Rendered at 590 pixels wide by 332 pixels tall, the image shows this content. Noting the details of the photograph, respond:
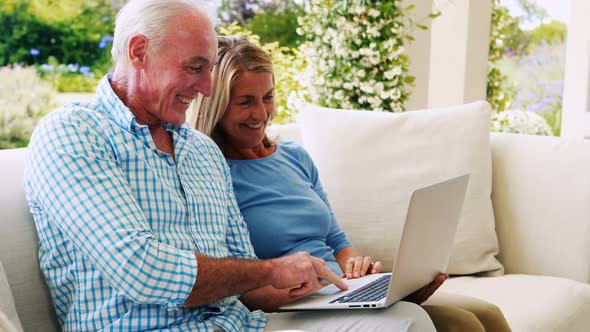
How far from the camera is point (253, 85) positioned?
81.4 inches

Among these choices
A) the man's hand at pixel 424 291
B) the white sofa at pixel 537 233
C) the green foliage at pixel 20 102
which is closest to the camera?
the man's hand at pixel 424 291

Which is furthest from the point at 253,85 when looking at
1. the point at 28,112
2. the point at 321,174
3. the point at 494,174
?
the point at 28,112

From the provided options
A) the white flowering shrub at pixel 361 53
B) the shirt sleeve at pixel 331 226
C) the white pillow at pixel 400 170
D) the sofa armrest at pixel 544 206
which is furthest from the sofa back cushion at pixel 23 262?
the white flowering shrub at pixel 361 53

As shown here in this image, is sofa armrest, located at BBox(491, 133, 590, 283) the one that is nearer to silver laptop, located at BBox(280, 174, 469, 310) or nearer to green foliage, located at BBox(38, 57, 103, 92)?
silver laptop, located at BBox(280, 174, 469, 310)

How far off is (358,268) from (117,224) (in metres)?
0.78

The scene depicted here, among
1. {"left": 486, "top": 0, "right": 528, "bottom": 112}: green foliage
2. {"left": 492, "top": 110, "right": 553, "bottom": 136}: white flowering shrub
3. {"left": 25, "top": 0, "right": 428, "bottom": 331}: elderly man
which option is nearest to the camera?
{"left": 25, "top": 0, "right": 428, "bottom": 331}: elderly man

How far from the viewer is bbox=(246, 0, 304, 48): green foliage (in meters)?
5.00

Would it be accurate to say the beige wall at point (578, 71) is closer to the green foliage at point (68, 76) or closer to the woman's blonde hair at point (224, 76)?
the green foliage at point (68, 76)

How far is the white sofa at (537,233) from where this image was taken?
226 cm

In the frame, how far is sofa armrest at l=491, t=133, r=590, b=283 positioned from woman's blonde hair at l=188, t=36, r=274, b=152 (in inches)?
39.1

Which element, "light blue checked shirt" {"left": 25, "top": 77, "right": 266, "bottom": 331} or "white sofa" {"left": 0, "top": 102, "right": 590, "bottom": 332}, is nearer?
"light blue checked shirt" {"left": 25, "top": 77, "right": 266, "bottom": 331}

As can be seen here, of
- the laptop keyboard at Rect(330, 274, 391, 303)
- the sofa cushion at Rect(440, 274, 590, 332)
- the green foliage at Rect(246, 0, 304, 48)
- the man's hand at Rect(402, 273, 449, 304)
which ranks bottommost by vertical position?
the sofa cushion at Rect(440, 274, 590, 332)

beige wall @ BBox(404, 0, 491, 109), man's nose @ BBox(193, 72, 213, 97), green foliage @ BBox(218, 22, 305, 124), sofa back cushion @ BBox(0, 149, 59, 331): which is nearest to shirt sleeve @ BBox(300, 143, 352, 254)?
man's nose @ BBox(193, 72, 213, 97)

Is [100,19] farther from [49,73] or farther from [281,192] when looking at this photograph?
[281,192]
